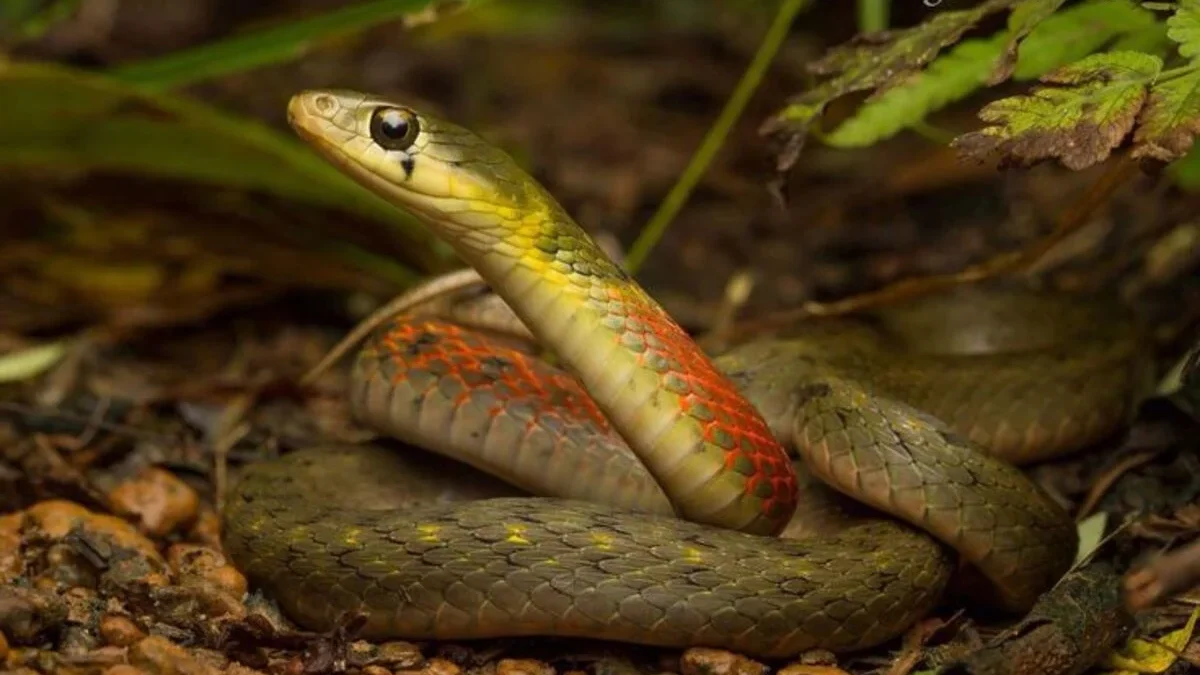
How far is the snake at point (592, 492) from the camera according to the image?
3.78 m

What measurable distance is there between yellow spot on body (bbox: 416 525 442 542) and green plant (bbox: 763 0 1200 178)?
1.48 m

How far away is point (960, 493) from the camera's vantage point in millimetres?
3996

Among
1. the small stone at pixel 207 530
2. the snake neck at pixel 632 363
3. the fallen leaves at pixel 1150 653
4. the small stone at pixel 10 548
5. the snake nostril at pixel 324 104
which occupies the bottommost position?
the fallen leaves at pixel 1150 653

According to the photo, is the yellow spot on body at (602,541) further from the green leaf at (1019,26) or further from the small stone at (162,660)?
the green leaf at (1019,26)

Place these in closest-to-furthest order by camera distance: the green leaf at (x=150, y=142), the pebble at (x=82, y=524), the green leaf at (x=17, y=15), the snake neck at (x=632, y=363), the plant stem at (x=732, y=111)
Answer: the snake neck at (x=632, y=363) < the pebble at (x=82, y=524) < the plant stem at (x=732, y=111) < the green leaf at (x=150, y=142) < the green leaf at (x=17, y=15)

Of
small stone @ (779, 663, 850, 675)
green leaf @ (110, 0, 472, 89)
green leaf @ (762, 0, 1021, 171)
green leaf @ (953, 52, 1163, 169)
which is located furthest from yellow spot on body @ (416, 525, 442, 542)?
green leaf @ (110, 0, 472, 89)

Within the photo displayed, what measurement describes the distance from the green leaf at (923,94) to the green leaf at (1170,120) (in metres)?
1.03

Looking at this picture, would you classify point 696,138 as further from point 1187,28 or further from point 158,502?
point 1187,28

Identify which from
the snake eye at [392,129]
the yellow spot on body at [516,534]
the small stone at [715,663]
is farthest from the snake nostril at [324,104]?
the small stone at [715,663]

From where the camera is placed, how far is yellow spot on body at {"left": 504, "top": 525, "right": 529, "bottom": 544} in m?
3.81

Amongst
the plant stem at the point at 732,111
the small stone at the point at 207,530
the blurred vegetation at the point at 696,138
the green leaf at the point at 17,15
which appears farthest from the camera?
the green leaf at the point at 17,15

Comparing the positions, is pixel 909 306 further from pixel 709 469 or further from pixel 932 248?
pixel 709 469

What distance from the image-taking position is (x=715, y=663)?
375 cm

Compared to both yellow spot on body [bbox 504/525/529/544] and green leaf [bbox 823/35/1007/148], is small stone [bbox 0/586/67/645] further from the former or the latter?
green leaf [bbox 823/35/1007/148]
